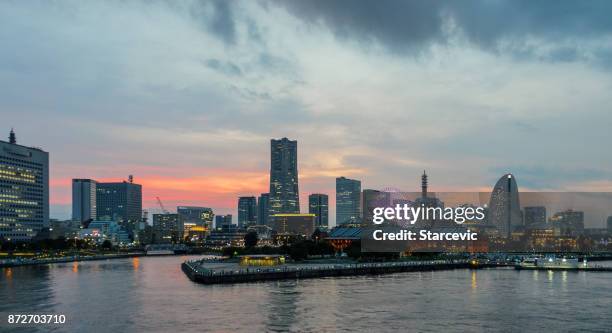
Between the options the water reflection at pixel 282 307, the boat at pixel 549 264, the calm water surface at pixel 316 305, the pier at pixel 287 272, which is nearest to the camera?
the water reflection at pixel 282 307

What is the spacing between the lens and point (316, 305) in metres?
72.7

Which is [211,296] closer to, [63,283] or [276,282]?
[276,282]

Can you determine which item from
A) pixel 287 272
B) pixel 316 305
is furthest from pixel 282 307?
pixel 287 272

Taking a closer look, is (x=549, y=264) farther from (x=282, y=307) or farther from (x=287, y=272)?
(x=282, y=307)

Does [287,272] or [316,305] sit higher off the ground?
[316,305]

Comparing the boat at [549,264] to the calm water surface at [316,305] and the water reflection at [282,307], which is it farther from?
the water reflection at [282,307]

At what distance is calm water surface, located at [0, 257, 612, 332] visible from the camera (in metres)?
59.0

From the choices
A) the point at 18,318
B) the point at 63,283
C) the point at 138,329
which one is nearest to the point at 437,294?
the point at 138,329

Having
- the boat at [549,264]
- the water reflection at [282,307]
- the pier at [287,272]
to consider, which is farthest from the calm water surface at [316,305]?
the boat at [549,264]

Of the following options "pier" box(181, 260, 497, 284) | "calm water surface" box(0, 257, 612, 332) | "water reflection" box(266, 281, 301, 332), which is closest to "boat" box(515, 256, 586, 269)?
"pier" box(181, 260, 497, 284)

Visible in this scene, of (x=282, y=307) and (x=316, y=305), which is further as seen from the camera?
(x=316, y=305)

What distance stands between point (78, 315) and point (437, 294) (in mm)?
45669

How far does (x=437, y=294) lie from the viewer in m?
85.5

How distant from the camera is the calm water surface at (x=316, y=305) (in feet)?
193
